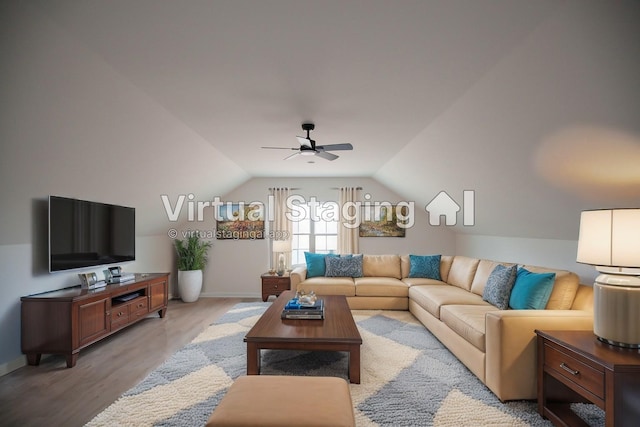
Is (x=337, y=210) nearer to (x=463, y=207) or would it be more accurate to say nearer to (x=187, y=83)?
(x=463, y=207)

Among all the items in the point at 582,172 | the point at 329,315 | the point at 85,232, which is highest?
the point at 582,172

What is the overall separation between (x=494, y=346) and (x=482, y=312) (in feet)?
2.66

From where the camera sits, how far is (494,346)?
253cm

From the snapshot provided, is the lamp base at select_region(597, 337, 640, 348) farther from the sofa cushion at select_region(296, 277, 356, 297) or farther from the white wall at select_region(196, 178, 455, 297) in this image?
the white wall at select_region(196, 178, 455, 297)

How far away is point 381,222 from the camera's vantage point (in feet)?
23.0

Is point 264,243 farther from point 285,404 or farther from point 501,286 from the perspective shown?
point 285,404

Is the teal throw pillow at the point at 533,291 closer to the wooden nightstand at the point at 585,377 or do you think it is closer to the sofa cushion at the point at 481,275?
the wooden nightstand at the point at 585,377

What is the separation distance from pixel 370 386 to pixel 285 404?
1.33 m

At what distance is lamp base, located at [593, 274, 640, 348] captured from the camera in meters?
1.97

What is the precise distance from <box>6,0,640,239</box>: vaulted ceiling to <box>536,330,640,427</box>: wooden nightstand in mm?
1316

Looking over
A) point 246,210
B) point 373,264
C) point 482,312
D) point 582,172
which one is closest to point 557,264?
point 482,312

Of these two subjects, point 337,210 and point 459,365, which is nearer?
point 459,365

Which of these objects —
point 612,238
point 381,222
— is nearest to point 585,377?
point 612,238

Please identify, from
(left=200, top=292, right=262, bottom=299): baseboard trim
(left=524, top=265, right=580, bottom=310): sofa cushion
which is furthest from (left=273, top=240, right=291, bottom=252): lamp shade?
(left=524, top=265, right=580, bottom=310): sofa cushion
